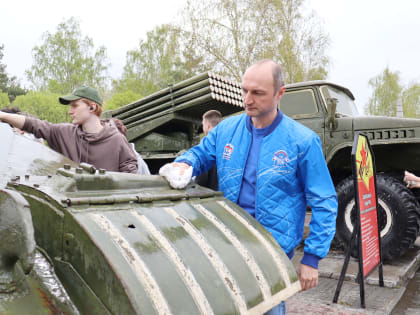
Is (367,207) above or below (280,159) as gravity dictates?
below

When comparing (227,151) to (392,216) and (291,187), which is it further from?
(392,216)

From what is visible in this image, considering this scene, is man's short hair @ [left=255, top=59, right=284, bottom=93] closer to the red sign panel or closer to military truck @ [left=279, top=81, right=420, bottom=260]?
the red sign panel

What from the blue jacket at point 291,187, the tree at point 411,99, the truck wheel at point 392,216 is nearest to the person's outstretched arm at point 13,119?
the blue jacket at point 291,187

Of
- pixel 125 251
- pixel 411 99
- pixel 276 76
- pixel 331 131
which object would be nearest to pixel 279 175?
pixel 276 76

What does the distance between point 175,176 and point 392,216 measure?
445 centimetres

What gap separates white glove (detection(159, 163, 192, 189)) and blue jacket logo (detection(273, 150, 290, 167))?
46cm

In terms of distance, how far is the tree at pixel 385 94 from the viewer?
31.1 metres

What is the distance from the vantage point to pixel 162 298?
52.1 inches

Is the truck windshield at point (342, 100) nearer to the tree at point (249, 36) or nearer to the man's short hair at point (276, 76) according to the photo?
the man's short hair at point (276, 76)

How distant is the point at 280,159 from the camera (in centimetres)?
218

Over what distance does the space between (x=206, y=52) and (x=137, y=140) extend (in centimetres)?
1272

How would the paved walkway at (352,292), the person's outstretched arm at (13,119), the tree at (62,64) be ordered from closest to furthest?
1. the person's outstretched arm at (13,119)
2. the paved walkway at (352,292)
3. the tree at (62,64)

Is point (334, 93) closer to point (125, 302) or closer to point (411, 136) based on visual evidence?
point (411, 136)

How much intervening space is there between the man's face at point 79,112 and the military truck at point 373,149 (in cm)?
394
